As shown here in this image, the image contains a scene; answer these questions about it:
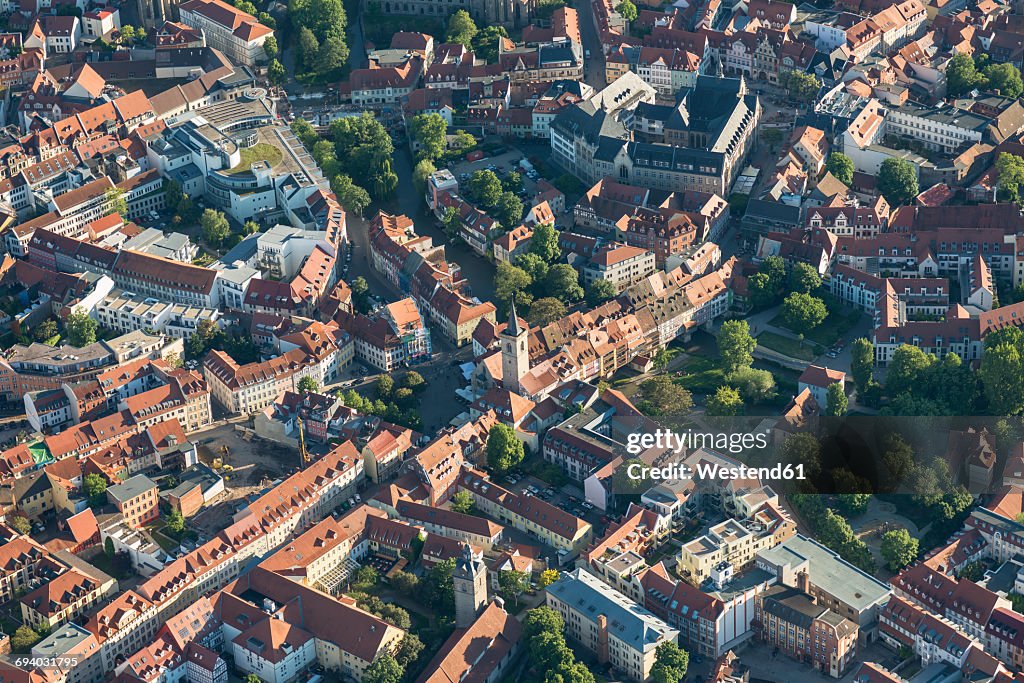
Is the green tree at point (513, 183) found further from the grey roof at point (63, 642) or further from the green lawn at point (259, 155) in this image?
the grey roof at point (63, 642)

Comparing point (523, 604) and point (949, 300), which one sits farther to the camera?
point (949, 300)

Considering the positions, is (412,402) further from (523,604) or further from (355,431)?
(523,604)

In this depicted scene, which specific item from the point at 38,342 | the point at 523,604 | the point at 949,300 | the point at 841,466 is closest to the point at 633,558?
the point at 523,604

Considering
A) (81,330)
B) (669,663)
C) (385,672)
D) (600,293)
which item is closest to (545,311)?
(600,293)

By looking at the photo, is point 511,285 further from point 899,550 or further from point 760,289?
point 899,550

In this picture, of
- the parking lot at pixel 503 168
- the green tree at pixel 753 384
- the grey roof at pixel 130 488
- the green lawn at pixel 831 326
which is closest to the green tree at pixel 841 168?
the green lawn at pixel 831 326

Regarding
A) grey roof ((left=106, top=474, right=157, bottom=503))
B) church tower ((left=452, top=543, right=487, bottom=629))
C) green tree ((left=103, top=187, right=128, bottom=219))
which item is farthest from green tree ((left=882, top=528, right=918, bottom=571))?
green tree ((left=103, top=187, right=128, bottom=219))
